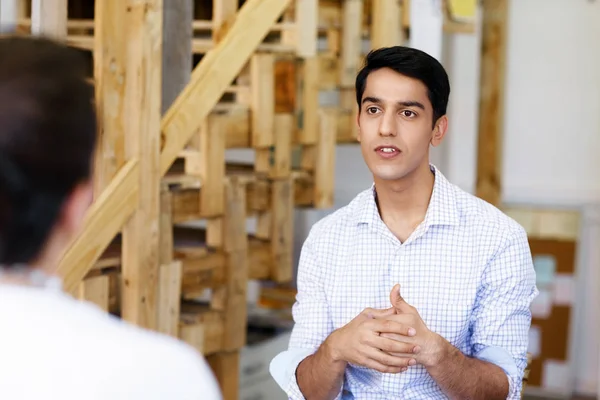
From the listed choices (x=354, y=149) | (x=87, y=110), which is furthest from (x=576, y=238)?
(x=87, y=110)

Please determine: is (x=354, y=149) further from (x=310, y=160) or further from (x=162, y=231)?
(x=162, y=231)

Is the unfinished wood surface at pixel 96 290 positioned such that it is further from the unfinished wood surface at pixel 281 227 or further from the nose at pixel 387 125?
the nose at pixel 387 125

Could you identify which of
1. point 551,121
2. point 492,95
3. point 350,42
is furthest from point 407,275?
point 551,121

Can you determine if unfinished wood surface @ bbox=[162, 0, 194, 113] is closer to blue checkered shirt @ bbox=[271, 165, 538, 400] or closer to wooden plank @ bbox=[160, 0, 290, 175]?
wooden plank @ bbox=[160, 0, 290, 175]

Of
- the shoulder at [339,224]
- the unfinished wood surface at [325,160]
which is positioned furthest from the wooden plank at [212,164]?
the shoulder at [339,224]

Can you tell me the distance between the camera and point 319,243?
6.94 feet

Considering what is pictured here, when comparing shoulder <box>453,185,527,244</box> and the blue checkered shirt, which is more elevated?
shoulder <box>453,185,527,244</box>

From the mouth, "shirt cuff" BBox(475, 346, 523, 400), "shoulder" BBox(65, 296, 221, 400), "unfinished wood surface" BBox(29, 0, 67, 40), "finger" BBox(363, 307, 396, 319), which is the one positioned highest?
"unfinished wood surface" BBox(29, 0, 67, 40)

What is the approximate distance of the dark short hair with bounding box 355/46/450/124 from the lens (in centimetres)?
206

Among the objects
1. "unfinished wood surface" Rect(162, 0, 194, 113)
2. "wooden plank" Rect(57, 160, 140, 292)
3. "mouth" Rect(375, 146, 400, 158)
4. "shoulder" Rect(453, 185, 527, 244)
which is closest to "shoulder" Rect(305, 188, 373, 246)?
"mouth" Rect(375, 146, 400, 158)

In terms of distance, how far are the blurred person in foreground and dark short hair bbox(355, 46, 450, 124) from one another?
1254mm

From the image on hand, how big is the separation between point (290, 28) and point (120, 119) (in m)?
0.95

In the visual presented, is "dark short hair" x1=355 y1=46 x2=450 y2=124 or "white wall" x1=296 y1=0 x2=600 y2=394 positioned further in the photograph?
"white wall" x1=296 y1=0 x2=600 y2=394

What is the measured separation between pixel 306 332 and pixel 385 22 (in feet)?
6.53
